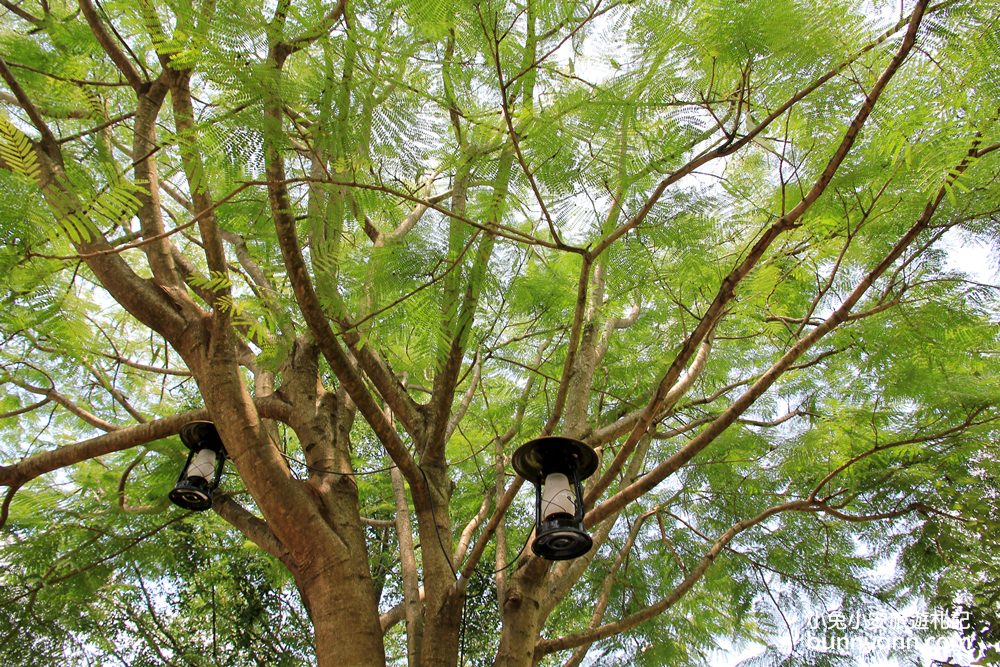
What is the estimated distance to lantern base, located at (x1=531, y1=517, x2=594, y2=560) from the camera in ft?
7.53

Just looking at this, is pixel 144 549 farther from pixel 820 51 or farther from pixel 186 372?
pixel 820 51

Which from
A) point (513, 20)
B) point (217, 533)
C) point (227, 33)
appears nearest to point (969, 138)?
point (513, 20)

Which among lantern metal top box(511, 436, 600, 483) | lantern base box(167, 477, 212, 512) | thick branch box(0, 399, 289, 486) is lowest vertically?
lantern metal top box(511, 436, 600, 483)

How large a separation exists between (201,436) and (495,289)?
4.87ft

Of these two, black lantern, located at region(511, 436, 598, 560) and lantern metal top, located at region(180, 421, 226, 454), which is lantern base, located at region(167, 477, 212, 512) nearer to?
lantern metal top, located at region(180, 421, 226, 454)

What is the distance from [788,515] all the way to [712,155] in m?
3.72

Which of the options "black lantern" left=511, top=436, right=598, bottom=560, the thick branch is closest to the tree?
the thick branch

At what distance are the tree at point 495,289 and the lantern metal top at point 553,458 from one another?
98 mm

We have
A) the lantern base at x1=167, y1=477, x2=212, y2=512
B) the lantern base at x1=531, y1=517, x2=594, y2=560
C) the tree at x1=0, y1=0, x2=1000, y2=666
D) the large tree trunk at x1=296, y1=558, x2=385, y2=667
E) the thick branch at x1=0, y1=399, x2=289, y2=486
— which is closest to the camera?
the tree at x1=0, y1=0, x2=1000, y2=666

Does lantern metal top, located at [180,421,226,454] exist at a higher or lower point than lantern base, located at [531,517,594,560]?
higher

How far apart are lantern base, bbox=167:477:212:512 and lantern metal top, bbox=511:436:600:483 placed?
138 centimetres

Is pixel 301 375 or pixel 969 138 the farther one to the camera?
pixel 301 375

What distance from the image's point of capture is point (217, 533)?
5387 millimetres

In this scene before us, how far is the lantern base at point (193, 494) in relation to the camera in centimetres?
293
